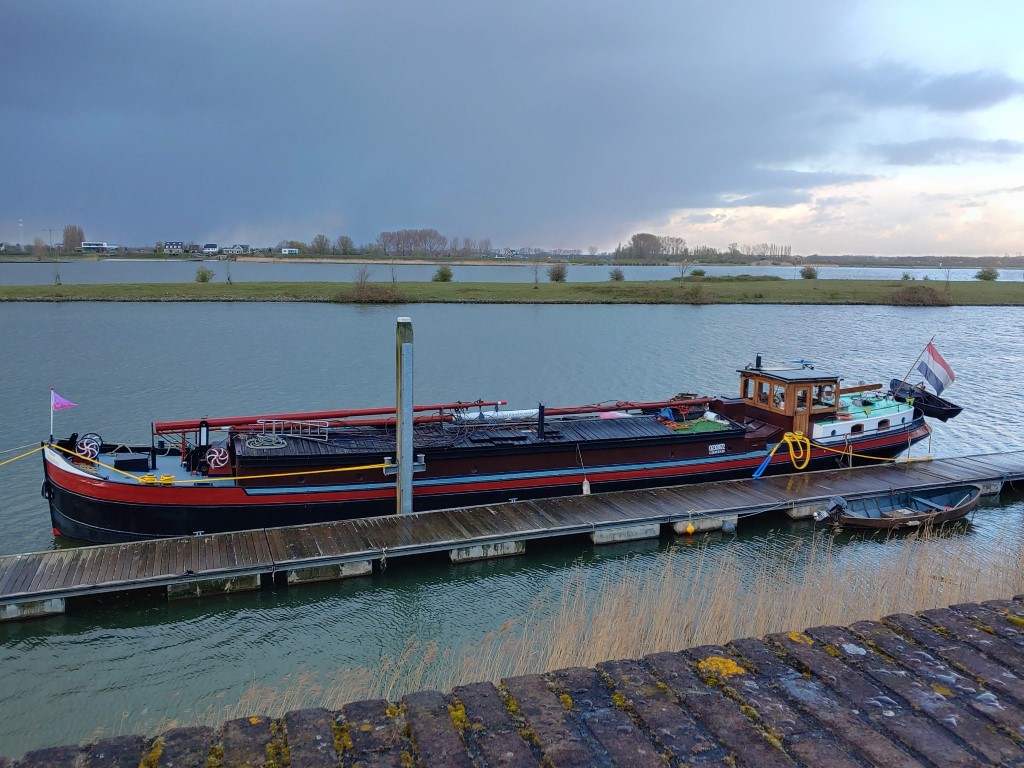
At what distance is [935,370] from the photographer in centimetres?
2592

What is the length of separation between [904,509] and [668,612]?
13.4 m

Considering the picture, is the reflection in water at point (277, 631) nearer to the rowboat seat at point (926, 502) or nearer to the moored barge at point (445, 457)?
the rowboat seat at point (926, 502)

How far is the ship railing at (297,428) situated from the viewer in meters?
19.7

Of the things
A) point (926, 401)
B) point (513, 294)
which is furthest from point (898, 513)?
point (513, 294)

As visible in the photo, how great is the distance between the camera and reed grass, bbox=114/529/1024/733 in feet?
33.7

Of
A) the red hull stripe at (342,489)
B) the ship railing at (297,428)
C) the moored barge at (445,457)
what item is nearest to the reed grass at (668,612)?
the red hull stripe at (342,489)

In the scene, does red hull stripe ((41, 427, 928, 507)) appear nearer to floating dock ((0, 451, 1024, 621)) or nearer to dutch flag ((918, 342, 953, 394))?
floating dock ((0, 451, 1024, 621))

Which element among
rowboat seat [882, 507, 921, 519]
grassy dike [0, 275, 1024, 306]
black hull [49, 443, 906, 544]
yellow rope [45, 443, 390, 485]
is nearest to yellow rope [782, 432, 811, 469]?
rowboat seat [882, 507, 921, 519]

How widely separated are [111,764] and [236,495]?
49.9 ft

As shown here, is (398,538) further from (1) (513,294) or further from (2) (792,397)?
(1) (513,294)

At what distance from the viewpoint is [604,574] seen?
17609mm

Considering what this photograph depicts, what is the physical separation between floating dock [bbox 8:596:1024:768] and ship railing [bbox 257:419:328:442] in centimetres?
1624

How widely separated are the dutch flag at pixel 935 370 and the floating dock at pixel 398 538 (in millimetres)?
3786

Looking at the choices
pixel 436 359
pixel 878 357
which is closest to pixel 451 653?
pixel 436 359
